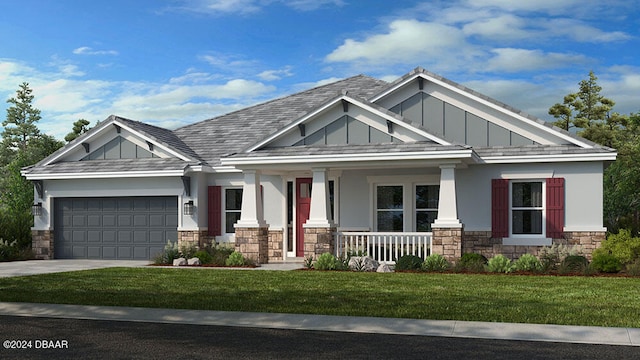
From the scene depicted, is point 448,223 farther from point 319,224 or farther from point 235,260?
point 235,260

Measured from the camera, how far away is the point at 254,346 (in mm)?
9062

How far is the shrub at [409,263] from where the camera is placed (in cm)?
1945

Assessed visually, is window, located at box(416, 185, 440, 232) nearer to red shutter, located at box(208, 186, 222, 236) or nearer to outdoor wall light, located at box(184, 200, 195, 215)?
red shutter, located at box(208, 186, 222, 236)

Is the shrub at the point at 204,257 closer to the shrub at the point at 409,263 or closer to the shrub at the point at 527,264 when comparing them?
the shrub at the point at 409,263

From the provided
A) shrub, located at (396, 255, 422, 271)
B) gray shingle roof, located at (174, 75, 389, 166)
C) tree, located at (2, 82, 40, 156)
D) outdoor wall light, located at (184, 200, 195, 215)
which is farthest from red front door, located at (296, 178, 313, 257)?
tree, located at (2, 82, 40, 156)

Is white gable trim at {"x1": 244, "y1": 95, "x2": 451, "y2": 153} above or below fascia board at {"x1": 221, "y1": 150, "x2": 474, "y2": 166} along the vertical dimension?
above

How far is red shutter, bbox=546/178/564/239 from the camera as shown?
67.7 feet

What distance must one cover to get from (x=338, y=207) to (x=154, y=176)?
6.27 meters

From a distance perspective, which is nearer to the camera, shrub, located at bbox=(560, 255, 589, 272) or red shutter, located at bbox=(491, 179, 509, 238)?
shrub, located at bbox=(560, 255, 589, 272)

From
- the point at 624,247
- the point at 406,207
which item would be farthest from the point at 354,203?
the point at 624,247

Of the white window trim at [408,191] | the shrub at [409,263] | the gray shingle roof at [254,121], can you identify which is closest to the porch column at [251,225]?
the gray shingle roof at [254,121]

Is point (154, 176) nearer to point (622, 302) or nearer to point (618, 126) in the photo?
point (622, 302)

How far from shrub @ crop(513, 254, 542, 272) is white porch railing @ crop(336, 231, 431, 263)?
100 inches

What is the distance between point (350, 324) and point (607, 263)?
10.6 metres
